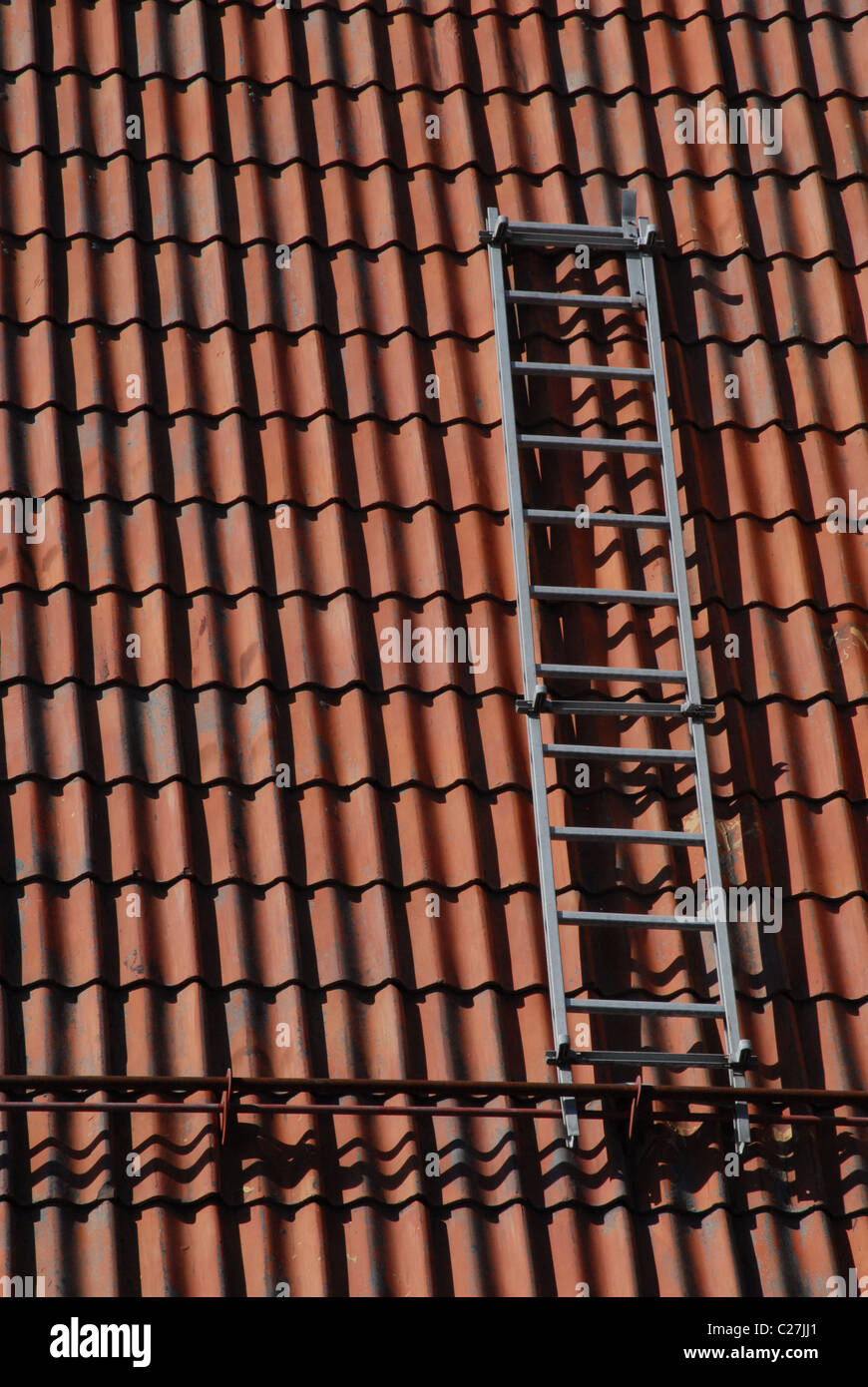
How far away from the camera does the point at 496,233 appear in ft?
19.3

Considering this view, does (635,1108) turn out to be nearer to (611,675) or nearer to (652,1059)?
(652,1059)

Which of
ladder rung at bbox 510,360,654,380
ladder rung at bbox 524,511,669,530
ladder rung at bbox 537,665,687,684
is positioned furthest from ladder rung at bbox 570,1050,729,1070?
ladder rung at bbox 510,360,654,380

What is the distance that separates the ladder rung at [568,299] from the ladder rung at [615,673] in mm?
1434

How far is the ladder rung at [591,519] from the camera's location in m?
5.39

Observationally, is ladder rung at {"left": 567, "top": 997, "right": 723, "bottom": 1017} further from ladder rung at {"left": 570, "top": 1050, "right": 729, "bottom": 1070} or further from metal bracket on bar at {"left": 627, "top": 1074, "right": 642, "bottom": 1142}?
metal bracket on bar at {"left": 627, "top": 1074, "right": 642, "bottom": 1142}

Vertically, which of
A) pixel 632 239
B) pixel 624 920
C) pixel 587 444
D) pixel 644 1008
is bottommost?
pixel 644 1008

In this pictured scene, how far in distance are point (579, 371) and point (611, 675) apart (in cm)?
117

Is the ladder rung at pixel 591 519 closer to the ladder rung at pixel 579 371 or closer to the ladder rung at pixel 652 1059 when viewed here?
the ladder rung at pixel 579 371

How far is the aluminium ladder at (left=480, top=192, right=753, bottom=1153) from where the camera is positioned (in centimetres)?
466

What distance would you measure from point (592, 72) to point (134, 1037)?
4.16m

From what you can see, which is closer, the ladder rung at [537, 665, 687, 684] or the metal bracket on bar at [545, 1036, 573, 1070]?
the metal bracket on bar at [545, 1036, 573, 1070]

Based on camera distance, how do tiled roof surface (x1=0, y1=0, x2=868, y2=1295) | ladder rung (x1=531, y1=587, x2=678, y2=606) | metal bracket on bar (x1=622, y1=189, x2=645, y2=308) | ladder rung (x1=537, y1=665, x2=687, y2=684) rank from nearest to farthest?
tiled roof surface (x1=0, y1=0, x2=868, y2=1295) → ladder rung (x1=537, y1=665, x2=687, y2=684) → ladder rung (x1=531, y1=587, x2=678, y2=606) → metal bracket on bar (x1=622, y1=189, x2=645, y2=308)

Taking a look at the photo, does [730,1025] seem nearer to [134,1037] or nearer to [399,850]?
[399,850]

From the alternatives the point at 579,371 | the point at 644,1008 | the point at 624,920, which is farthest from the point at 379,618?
the point at 644,1008
